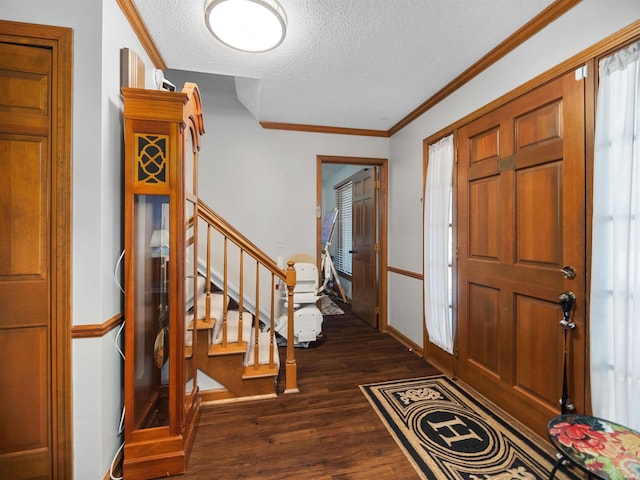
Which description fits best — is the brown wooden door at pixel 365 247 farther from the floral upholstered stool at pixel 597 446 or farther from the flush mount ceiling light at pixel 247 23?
the floral upholstered stool at pixel 597 446

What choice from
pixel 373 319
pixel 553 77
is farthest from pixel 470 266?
pixel 373 319

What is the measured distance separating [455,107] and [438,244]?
121 cm

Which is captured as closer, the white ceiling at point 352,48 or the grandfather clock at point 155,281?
the grandfather clock at point 155,281

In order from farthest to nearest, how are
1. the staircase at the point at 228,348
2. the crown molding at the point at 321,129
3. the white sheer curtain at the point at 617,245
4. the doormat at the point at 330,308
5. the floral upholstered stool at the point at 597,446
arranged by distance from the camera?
the doormat at the point at 330,308 → the crown molding at the point at 321,129 → the staircase at the point at 228,348 → the white sheer curtain at the point at 617,245 → the floral upholstered stool at the point at 597,446

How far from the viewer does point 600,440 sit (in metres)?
1.08

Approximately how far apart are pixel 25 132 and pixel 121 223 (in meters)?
0.55

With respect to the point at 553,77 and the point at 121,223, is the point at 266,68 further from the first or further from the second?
the point at 553,77

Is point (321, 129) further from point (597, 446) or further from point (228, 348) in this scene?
point (597, 446)

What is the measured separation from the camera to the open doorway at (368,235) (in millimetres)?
3664

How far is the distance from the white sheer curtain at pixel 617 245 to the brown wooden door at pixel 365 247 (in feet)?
8.23

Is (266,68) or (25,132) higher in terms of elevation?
(266,68)

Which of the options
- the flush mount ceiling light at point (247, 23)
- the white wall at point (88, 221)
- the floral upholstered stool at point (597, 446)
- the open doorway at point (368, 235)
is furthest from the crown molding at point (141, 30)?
the floral upholstered stool at point (597, 446)

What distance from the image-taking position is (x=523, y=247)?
1841 millimetres

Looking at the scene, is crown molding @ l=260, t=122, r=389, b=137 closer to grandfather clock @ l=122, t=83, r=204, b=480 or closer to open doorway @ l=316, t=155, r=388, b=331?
open doorway @ l=316, t=155, r=388, b=331
